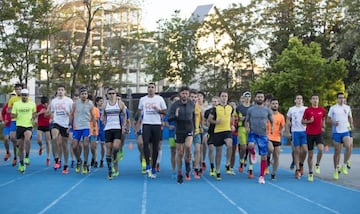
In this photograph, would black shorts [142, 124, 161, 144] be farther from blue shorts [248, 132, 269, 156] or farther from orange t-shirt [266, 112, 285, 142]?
orange t-shirt [266, 112, 285, 142]

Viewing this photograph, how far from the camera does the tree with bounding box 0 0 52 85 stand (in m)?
36.8

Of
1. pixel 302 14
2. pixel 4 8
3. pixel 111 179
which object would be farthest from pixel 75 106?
pixel 302 14

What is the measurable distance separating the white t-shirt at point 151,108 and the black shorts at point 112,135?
681mm

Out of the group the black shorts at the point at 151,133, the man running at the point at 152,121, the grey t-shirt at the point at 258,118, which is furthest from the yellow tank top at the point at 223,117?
the black shorts at the point at 151,133

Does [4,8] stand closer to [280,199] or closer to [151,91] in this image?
[151,91]

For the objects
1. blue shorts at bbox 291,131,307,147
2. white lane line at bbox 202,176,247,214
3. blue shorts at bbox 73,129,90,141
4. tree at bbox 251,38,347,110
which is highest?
tree at bbox 251,38,347,110

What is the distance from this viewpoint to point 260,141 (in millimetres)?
13297

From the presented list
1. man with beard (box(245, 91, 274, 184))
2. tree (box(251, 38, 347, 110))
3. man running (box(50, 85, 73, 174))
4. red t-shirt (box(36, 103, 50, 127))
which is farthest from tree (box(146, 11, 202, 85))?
man with beard (box(245, 91, 274, 184))

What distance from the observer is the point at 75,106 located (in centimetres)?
1455

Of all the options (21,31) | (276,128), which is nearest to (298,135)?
(276,128)

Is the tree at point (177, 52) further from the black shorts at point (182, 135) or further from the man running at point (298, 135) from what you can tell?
the black shorts at point (182, 135)

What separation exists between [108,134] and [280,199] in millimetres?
4561

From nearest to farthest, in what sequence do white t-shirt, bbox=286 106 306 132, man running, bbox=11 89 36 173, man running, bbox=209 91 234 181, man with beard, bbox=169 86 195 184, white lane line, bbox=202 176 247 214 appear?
1. white lane line, bbox=202 176 247 214
2. man with beard, bbox=169 86 195 184
3. man running, bbox=209 91 234 181
4. white t-shirt, bbox=286 106 306 132
5. man running, bbox=11 89 36 173

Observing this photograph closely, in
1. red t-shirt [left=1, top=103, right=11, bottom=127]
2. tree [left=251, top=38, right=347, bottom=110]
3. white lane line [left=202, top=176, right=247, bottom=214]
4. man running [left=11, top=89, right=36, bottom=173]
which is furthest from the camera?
tree [left=251, top=38, right=347, bottom=110]
